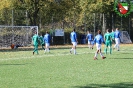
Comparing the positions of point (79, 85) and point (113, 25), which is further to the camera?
point (113, 25)

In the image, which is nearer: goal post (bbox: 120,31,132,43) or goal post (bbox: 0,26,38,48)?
goal post (bbox: 0,26,38,48)

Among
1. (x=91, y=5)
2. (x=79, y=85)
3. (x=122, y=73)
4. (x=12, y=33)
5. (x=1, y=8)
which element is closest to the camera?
(x=79, y=85)

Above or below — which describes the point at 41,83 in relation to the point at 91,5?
below

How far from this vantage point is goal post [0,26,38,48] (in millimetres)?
47584

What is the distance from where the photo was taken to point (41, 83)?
13.9 metres

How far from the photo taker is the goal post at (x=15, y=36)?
156ft

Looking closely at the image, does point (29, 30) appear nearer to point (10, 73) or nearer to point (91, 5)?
point (91, 5)

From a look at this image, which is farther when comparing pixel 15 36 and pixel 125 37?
pixel 125 37

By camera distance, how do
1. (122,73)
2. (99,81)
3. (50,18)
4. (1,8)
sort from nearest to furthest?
1. (99,81)
2. (122,73)
3. (1,8)
4. (50,18)

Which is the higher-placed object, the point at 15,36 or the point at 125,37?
the point at 15,36

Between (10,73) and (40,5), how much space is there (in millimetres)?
38278

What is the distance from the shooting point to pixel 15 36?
1919 inches

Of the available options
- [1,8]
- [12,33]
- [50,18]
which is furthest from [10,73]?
[50,18]

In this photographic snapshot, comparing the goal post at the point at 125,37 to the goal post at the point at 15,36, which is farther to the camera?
the goal post at the point at 125,37
